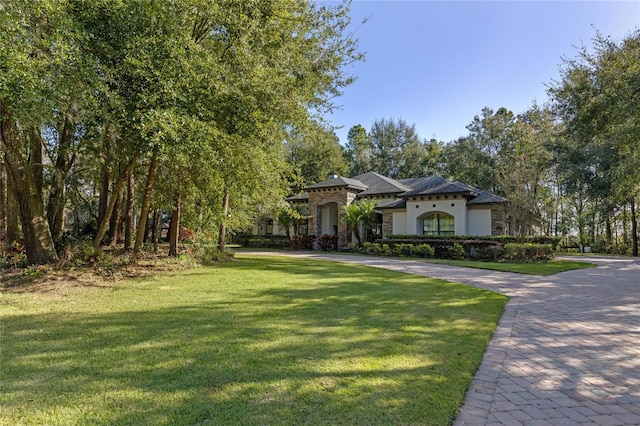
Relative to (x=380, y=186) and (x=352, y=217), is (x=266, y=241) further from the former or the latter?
(x=380, y=186)

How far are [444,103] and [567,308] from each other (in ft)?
46.8

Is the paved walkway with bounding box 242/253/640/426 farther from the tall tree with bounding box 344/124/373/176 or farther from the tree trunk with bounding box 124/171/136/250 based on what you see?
the tall tree with bounding box 344/124/373/176

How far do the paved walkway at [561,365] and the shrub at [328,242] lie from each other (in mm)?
18160

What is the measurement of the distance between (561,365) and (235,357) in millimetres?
3679

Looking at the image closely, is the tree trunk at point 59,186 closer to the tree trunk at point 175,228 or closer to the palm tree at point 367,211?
the tree trunk at point 175,228

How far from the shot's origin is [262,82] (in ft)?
27.2

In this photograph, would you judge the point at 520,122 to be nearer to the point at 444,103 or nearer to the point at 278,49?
the point at 444,103

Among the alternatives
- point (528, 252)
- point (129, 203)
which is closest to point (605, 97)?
point (528, 252)

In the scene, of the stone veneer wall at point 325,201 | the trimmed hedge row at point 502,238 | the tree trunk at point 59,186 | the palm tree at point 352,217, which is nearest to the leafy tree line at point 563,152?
the trimmed hedge row at point 502,238

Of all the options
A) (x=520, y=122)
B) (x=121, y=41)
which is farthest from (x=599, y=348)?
(x=520, y=122)

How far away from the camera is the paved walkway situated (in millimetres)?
3084

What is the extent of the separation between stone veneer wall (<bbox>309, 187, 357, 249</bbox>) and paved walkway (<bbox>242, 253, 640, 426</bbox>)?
17.9m

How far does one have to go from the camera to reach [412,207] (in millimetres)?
23453

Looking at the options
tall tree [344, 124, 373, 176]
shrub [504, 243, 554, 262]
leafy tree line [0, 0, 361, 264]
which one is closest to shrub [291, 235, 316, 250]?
shrub [504, 243, 554, 262]
